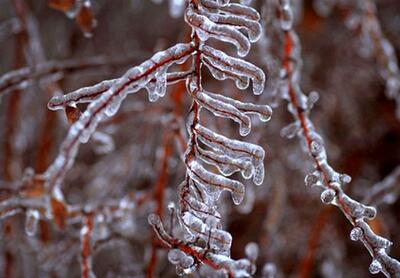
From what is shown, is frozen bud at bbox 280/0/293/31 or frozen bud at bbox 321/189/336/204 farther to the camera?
frozen bud at bbox 280/0/293/31

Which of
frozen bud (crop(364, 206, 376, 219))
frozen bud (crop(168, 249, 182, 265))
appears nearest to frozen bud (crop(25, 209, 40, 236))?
frozen bud (crop(168, 249, 182, 265))

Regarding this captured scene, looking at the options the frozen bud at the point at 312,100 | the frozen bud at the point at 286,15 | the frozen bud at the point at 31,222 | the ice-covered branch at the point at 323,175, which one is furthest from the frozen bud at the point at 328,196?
the frozen bud at the point at 31,222

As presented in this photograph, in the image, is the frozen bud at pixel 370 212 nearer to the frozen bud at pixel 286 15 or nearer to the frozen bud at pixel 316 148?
the frozen bud at pixel 316 148

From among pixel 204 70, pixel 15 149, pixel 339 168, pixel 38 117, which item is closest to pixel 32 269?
pixel 15 149

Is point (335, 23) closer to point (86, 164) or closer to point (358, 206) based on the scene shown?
point (86, 164)

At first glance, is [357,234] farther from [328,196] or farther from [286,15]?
[286,15]

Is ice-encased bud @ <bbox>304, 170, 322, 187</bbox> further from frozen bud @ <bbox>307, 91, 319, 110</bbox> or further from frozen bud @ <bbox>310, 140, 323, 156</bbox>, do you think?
frozen bud @ <bbox>307, 91, 319, 110</bbox>
